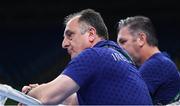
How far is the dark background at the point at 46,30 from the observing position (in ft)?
32.9

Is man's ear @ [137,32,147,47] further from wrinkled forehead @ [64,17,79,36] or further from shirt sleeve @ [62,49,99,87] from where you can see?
shirt sleeve @ [62,49,99,87]

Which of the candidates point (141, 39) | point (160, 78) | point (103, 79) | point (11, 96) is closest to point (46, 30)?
point (141, 39)

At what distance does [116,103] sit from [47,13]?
9.24 m

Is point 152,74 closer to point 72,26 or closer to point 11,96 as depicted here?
point 72,26

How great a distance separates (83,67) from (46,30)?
8647mm

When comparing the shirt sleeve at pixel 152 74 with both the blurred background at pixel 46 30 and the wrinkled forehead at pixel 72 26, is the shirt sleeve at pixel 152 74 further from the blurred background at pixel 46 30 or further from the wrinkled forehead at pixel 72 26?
the blurred background at pixel 46 30

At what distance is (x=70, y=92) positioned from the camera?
2.07 metres

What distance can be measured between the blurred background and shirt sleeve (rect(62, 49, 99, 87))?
7530 millimetres

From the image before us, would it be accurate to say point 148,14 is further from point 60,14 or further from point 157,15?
point 60,14

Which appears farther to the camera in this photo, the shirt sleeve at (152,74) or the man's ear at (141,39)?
the man's ear at (141,39)

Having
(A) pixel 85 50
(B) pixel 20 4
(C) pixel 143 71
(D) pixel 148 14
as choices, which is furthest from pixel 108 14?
(A) pixel 85 50

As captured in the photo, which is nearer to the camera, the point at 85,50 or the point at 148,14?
the point at 85,50

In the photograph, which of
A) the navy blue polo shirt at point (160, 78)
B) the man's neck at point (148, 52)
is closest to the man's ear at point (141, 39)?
the man's neck at point (148, 52)

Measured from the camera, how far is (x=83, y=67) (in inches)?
83.6
